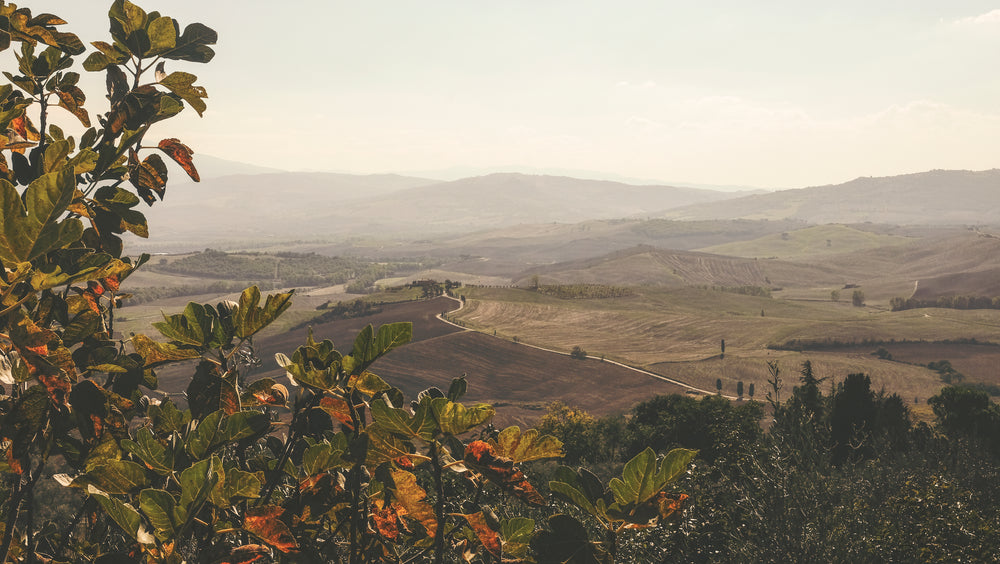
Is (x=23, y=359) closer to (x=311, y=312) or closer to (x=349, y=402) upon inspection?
(x=349, y=402)

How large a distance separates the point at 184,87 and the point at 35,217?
1468mm

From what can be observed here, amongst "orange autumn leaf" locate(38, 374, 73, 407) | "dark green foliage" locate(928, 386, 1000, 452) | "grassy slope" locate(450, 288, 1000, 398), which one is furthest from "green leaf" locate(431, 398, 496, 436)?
"grassy slope" locate(450, 288, 1000, 398)

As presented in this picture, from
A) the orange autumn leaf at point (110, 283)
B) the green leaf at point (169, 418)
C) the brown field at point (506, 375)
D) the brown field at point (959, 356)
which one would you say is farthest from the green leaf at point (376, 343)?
the brown field at point (959, 356)

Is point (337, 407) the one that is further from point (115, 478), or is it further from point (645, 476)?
point (645, 476)

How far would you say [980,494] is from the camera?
49.7 feet

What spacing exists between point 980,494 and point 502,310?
10487 centimetres

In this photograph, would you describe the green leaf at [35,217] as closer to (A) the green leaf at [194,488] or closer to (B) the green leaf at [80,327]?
(A) the green leaf at [194,488]

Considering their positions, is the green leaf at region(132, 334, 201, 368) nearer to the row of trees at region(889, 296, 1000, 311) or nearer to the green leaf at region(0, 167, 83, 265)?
the green leaf at region(0, 167, 83, 265)

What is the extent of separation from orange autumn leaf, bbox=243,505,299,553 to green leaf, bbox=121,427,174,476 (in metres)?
0.27

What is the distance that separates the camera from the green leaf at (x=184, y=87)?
258 centimetres

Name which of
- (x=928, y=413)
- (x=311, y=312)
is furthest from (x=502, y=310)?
(x=928, y=413)

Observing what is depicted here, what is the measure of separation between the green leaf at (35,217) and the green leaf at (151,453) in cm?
52

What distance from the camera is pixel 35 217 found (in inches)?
53.6

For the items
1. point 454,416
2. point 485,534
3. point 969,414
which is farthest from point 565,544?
point 969,414
